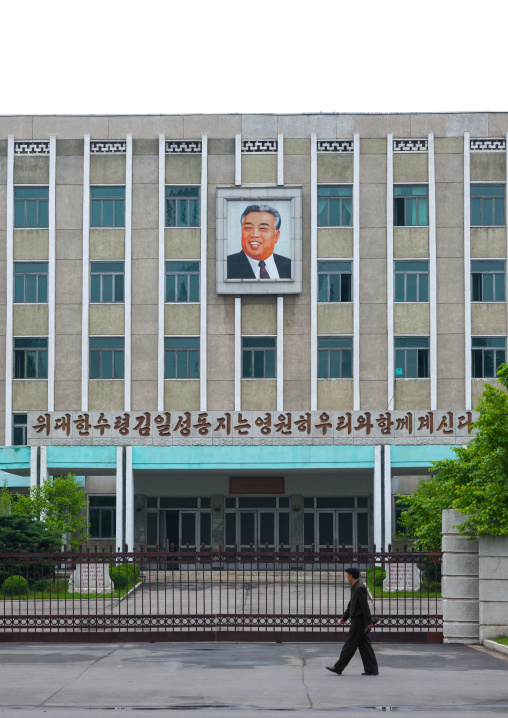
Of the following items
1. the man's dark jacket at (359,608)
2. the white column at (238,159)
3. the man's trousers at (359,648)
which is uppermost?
the white column at (238,159)

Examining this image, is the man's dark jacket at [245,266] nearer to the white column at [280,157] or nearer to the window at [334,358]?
the window at [334,358]

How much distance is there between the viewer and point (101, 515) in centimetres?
4706

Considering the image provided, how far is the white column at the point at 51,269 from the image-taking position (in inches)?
1822

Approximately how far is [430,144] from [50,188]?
16932 millimetres

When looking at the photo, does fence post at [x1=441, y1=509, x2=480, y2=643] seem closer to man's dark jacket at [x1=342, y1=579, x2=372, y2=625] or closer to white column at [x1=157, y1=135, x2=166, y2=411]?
man's dark jacket at [x1=342, y1=579, x2=372, y2=625]

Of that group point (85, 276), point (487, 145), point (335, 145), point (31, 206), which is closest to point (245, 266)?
point (335, 145)

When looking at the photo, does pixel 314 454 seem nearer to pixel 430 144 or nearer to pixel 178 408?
pixel 178 408

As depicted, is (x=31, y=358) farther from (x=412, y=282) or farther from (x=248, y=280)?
(x=412, y=282)

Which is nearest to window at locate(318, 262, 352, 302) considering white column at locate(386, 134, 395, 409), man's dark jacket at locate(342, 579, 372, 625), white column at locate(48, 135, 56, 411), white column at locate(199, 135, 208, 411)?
white column at locate(386, 134, 395, 409)

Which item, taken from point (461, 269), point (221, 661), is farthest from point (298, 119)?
point (221, 661)

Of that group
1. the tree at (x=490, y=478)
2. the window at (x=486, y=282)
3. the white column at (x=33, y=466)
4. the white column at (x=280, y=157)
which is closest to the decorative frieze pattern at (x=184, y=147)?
the white column at (x=280, y=157)

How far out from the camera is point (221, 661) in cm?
1773

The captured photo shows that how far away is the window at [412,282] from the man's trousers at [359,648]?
31350mm

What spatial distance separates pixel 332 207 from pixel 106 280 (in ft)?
34.5
